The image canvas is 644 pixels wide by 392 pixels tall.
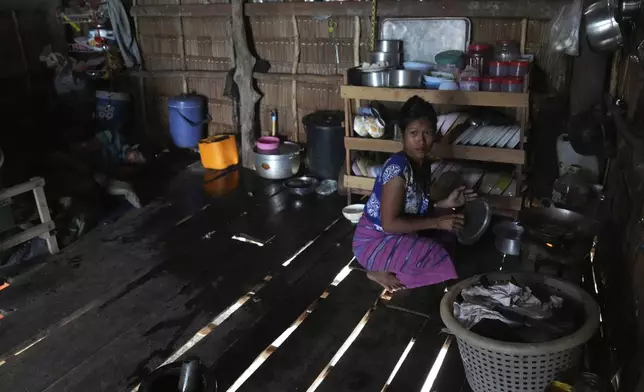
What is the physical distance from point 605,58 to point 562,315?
2425 mm

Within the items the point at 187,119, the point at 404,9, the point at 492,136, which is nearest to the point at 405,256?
the point at 492,136

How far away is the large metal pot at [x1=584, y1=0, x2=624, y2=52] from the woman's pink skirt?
1.63 metres

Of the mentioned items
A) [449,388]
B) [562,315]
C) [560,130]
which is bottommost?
[449,388]

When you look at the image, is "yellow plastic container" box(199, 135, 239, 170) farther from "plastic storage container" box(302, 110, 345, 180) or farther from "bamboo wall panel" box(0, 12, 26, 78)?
"bamboo wall panel" box(0, 12, 26, 78)

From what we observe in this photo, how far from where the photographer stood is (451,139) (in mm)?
4273

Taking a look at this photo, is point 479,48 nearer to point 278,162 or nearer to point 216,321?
point 278,162

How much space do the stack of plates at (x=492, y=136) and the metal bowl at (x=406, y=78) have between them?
570mm

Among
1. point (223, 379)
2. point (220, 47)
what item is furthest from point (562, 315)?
point (220, 47)

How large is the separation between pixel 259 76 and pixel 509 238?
11.2 ft

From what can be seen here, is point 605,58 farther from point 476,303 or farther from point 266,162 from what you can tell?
point 266,162

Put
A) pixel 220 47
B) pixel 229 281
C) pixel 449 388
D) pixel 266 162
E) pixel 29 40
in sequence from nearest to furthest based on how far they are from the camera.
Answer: pixel 449 388, pixel 229 281, pixel 266 162, pixel 220 47, pixel 29 40

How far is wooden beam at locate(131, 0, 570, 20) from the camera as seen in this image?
14.5 ft

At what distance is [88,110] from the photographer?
6672mm

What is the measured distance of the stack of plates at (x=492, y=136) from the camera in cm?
411
